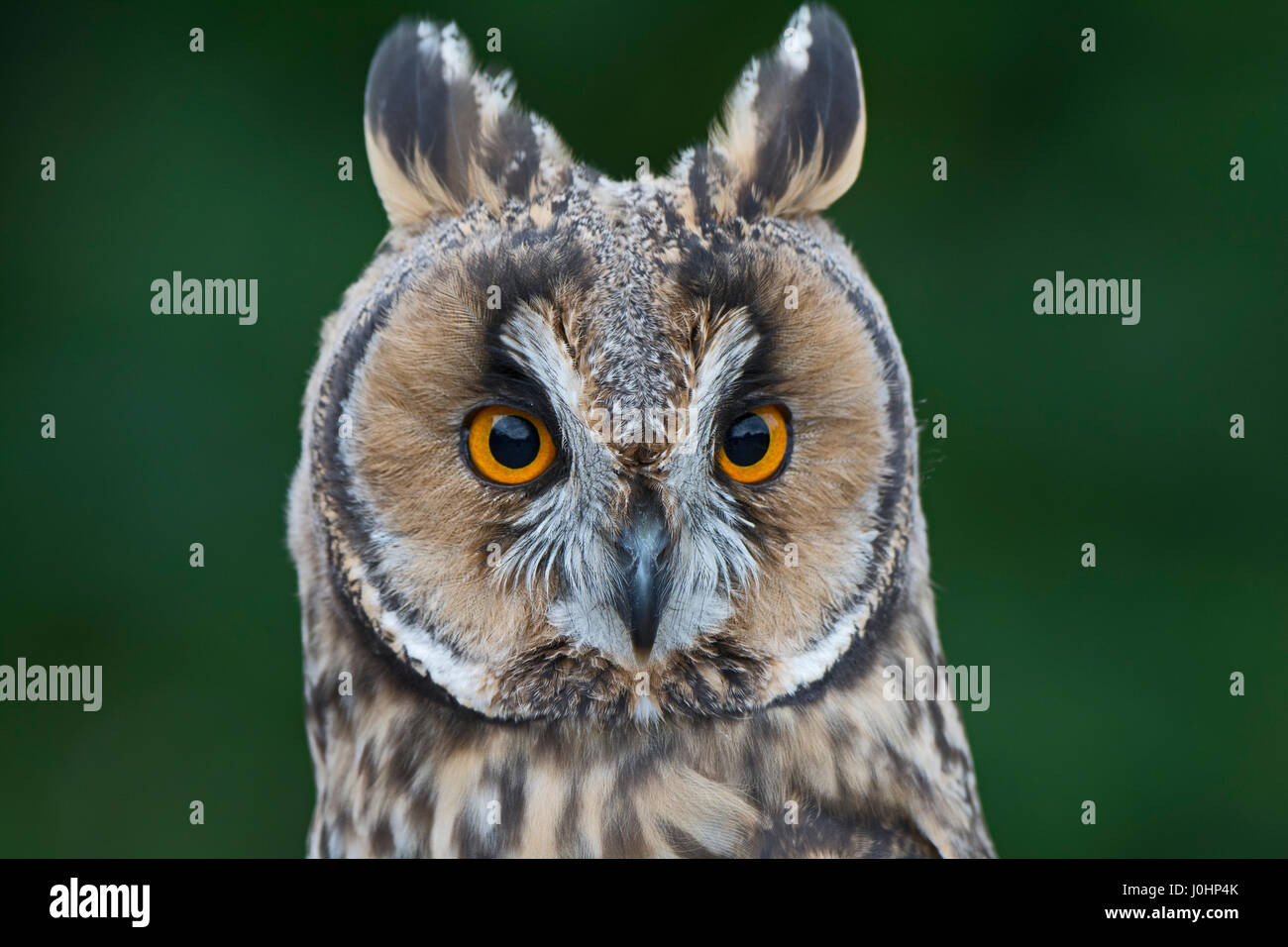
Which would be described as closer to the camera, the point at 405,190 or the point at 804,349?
the point at 804,349

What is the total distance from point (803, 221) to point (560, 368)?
38 cm

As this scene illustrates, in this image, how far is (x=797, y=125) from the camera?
1.47m

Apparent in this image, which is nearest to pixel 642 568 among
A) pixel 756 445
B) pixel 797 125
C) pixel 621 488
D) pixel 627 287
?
pixel 621 488

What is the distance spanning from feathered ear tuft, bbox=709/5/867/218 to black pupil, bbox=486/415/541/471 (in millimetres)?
339

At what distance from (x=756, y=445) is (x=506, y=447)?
0.90 feet

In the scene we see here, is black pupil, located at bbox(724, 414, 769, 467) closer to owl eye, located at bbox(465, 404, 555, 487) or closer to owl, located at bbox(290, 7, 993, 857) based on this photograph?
owl, located at bbox(290, 7, 993, 857)

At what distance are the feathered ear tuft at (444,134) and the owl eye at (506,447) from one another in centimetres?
25

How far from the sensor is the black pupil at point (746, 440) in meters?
1.37

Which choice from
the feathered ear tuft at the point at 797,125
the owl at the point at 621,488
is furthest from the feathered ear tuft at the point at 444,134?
the feathered ear tuft at the point at 797,125

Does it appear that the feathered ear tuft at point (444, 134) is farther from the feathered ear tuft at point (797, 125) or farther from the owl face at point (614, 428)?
the feathered ear tuft at point (797, 125)

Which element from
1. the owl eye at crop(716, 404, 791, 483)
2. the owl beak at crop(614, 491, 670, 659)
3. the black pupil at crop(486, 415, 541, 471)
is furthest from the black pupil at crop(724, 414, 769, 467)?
the black pupil at crop(486, 415, 541, 471)
